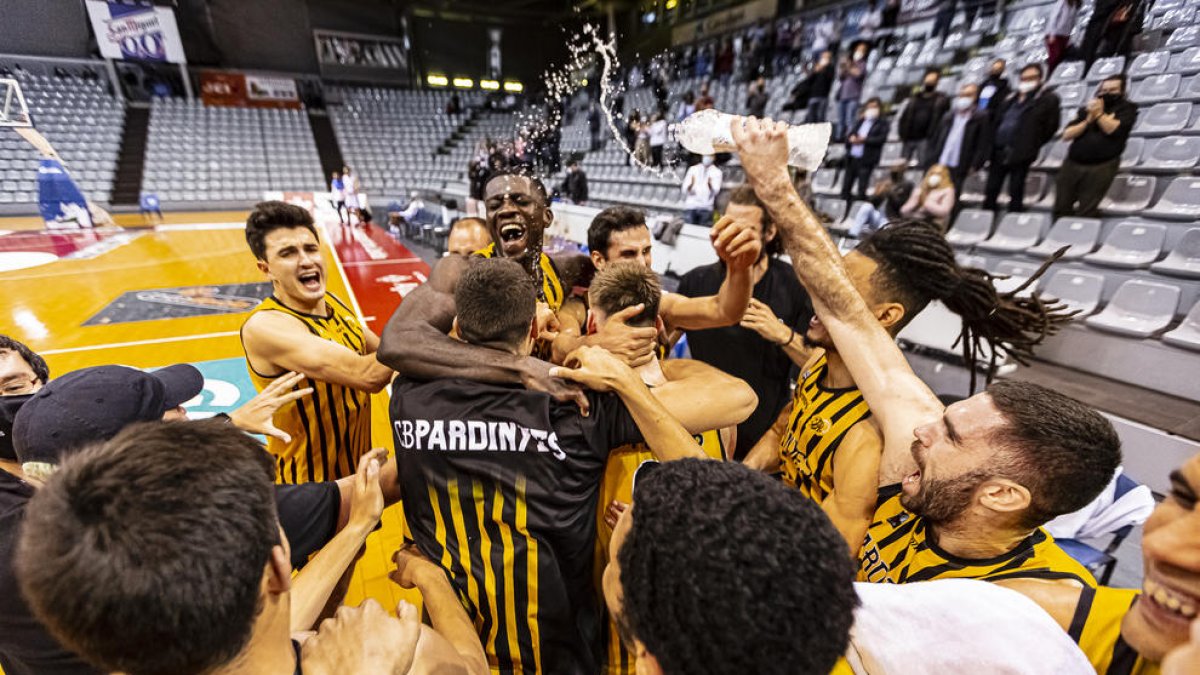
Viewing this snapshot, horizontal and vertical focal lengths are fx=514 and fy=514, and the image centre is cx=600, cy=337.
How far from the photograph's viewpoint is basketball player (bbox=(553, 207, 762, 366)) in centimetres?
210

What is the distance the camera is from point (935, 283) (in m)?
1.85

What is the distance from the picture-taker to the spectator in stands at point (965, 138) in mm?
6723

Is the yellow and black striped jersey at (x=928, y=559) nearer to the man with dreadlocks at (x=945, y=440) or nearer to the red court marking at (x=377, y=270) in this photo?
the man with dreadlocks at (x=945, y=440)

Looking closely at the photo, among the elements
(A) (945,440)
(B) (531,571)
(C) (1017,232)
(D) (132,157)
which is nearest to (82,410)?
(B) (531,571)

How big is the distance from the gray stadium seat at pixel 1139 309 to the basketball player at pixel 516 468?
4.76 metres

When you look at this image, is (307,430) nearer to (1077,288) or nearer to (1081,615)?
(1081,615)

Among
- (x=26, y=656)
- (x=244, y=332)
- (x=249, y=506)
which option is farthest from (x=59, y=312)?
(x=249, y=506)

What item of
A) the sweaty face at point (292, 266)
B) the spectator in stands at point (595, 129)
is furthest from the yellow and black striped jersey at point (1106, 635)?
the spectator in stands at point (595, 129)

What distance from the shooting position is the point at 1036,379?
460cm

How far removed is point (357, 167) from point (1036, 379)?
2620 cm

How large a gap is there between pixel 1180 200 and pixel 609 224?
6844 millimetres

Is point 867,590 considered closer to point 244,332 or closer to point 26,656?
point 26,656

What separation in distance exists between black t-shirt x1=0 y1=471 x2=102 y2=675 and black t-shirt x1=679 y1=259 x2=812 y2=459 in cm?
289

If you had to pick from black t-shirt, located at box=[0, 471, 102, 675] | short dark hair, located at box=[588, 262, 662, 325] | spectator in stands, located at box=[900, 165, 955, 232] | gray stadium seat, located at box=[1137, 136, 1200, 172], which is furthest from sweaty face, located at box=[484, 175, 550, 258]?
gray stadium seat, located at box=[1137, 136, 1200, 172]
